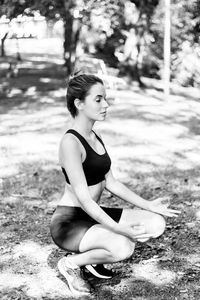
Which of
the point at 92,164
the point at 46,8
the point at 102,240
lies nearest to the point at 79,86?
the point at 92,164

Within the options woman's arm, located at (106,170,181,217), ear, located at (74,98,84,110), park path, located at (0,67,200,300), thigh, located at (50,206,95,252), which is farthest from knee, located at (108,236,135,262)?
ear, located at (74,98,84,110)

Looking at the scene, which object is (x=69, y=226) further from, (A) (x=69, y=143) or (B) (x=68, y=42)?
(B) (x=68, y=42)

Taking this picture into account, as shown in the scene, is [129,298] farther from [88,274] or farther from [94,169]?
[94,169]

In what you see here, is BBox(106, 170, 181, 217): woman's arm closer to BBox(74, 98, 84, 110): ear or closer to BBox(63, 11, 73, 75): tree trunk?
BBox(74, 98, 84, 110): ear

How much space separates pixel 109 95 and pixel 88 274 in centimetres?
972

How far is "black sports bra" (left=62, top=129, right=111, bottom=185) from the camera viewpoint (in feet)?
11.2

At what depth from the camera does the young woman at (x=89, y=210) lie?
3.20m

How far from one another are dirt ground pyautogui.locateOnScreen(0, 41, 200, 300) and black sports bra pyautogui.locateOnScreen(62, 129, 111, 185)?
0.71m

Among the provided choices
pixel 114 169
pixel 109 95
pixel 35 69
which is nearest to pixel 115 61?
pixel 35 69

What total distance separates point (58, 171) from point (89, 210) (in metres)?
3.29

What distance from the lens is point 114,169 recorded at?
21.6ft

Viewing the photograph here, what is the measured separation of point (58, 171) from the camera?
6469 mm

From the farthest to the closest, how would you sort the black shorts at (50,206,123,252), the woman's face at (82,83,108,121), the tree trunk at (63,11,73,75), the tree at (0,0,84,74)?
1. the tree trunk at (63,11,73,75)
2. the tree at (0,0,84,74)
3. the woman's face at (82,83,108,121)
4. the black shorts at (50,206,123,252)

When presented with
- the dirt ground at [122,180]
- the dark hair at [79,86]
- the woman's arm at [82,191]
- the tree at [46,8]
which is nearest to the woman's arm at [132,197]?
the woman's arm at [82,191]
